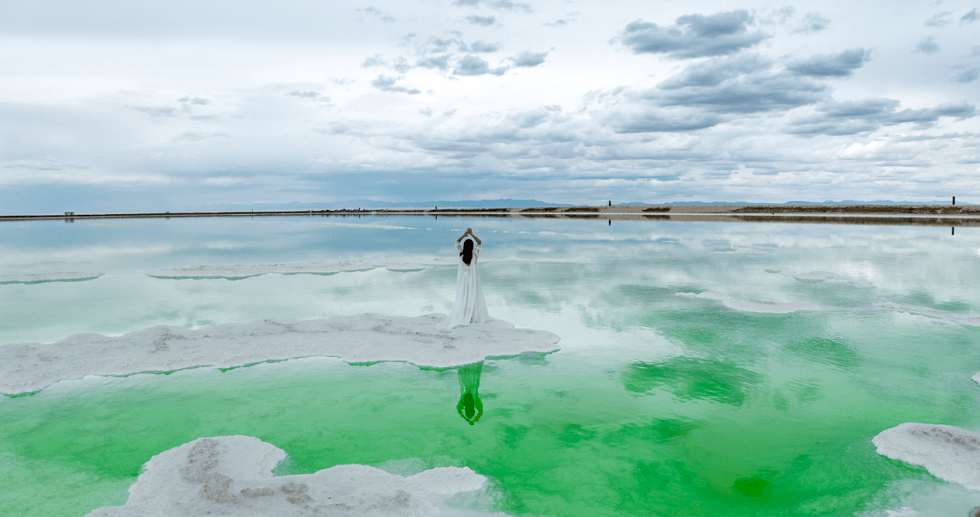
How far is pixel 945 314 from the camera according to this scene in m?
14.4

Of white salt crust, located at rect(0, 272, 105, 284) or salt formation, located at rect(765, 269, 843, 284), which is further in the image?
white salt crust, located at rect(0, 272, 105, 284)

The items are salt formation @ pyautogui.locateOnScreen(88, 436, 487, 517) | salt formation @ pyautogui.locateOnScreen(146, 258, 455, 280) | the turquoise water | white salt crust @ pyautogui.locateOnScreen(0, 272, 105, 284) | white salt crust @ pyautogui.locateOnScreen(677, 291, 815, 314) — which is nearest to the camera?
salt formation @ pyautogui.locateOnScreen(88, 436, 487, 517)

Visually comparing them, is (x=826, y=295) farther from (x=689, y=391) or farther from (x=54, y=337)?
(x=54, y=337)

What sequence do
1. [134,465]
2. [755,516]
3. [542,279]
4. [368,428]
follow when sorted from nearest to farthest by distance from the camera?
[755,516] → [134,465] → [368,428] → [542,279]

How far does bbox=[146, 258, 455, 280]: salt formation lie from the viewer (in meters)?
23.3

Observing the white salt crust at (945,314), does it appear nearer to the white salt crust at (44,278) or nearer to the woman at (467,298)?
the woman at (467,298)

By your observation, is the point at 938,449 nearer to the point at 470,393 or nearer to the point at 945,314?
the point at 470,393

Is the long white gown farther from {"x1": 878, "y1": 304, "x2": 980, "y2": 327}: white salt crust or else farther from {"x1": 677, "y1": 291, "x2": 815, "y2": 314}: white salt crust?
{"x1": 878, "y1": 304, "x2": 980, "y2": 327}: white salt crust

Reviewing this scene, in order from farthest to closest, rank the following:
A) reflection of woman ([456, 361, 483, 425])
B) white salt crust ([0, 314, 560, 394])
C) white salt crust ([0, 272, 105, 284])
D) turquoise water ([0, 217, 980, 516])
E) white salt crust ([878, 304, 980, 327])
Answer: white salt crust ([0, 272, 105, 284]), white salt crust ([878, 304, 980, 327]), white salt crust ([0, 314, 560, 394]), reflection of woman ([456, 361, 483, 425]), turquoise water ([0, 217, 980, 516])

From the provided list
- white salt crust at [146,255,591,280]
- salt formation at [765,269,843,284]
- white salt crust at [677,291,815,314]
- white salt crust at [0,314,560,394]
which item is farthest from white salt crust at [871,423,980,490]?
white salt crust at [146,255,591,280]

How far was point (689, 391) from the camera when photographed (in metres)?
8.97

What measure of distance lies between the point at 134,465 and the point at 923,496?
8.76 m

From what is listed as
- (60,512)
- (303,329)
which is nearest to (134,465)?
(60,512)

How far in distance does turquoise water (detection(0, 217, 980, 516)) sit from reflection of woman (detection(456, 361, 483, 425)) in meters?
0.11
